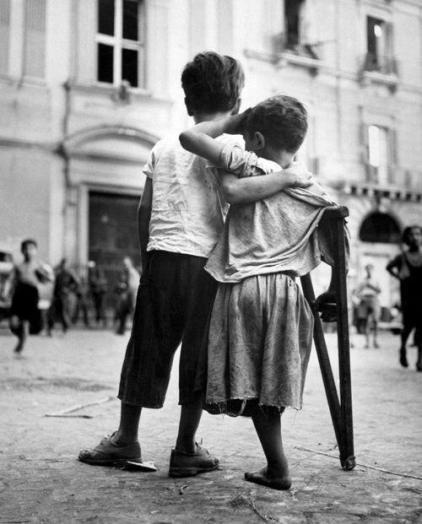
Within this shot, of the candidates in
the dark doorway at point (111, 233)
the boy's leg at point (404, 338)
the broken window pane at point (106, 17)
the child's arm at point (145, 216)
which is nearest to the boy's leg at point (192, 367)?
the child's arm at point (145, 216)

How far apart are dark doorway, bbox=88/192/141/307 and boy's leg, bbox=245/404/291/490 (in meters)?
14.4

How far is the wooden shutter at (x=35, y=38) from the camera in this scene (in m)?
15.7

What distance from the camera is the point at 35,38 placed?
15.8m

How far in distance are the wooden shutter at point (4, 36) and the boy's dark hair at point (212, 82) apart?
46.1 ft

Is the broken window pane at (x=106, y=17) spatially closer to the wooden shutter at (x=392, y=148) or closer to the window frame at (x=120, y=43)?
the window frame at (x=120, y=43)

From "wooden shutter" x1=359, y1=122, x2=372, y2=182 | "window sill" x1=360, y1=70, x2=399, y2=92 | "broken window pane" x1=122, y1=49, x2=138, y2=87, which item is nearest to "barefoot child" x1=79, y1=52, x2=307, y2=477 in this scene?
"broken window pane" x1=122, y1=49, x2=138, y2=87

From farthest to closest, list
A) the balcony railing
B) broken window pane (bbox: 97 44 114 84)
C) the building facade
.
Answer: the balcony railing → broken window pane (bbox: 97 44 114 84) → the building facade

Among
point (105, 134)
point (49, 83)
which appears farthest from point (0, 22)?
point (105, 134)

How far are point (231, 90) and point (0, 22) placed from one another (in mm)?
14395

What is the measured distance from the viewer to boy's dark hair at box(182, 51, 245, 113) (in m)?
2.71

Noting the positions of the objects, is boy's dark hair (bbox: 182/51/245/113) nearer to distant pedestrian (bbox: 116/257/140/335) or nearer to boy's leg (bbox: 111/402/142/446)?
boy's leg (bbox: 111/402/142/446)

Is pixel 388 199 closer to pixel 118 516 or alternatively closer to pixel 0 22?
pixel 0 22

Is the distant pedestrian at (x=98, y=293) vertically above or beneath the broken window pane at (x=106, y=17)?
beneath

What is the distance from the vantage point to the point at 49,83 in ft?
52.3
